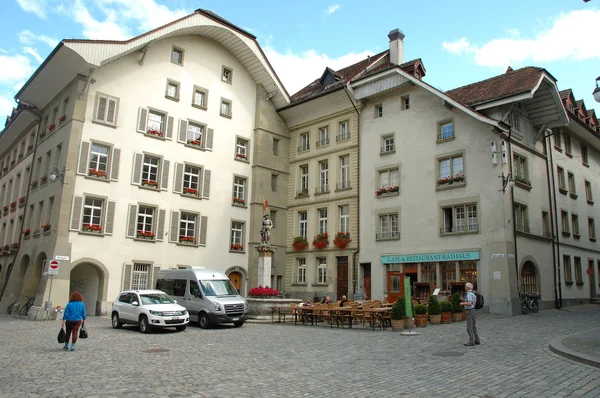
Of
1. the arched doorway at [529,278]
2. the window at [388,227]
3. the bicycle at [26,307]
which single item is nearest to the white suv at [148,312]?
the bicycle at [26,307]

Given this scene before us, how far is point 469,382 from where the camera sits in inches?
339

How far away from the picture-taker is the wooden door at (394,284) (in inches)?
1169

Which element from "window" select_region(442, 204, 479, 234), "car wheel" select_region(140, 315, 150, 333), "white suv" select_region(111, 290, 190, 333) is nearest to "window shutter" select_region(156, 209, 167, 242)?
"white suv" select_region(111, 290, 190, 333)

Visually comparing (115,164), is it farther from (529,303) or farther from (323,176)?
(529,303)

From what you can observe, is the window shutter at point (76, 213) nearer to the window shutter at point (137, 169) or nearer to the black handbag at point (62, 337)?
the window shutter at point (137, 169)

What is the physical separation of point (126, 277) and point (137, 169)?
21.3 feet

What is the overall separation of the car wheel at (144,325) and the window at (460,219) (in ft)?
55.8

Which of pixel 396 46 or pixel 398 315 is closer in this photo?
pixel 398 315

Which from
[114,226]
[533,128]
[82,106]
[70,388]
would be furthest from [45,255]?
[533,128]

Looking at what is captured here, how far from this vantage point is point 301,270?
3609cm

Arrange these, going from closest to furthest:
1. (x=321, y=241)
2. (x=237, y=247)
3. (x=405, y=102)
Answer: (x=405, y=102) → (x=237, y=247) → (x=321, y=241)

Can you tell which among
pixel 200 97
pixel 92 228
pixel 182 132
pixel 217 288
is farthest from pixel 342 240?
pixel 92 228

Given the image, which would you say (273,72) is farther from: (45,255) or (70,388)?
(70,388)

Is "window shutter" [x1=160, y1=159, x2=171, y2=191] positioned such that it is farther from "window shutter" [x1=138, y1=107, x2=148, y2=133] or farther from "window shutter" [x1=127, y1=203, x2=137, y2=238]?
"window shutter" [x1=138, y1=107, x2=148, y2=133]
